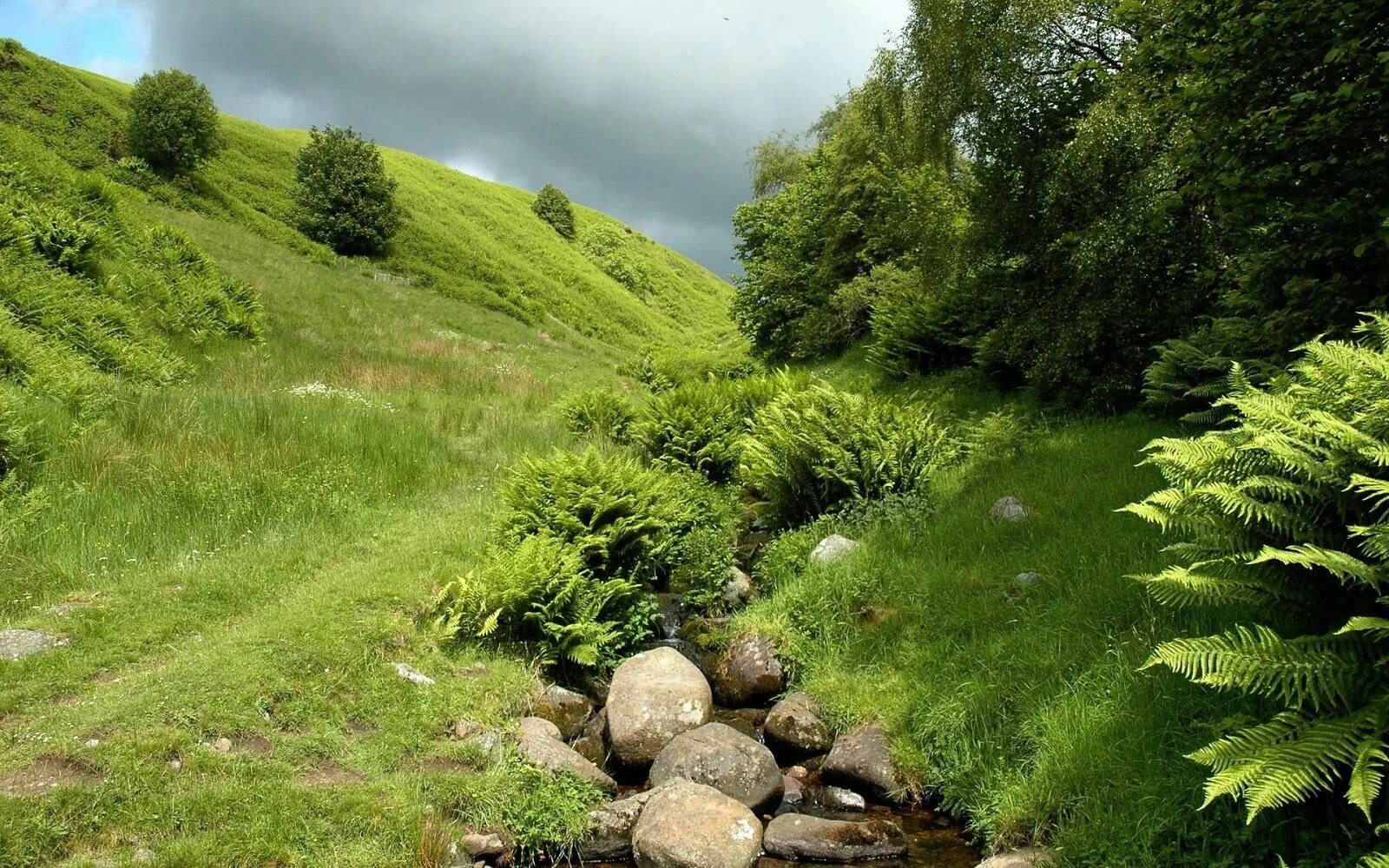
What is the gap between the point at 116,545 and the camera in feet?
26.9

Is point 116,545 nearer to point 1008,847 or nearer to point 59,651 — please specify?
point 59,651

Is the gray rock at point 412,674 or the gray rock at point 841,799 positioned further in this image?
the gray rock at point 412,674

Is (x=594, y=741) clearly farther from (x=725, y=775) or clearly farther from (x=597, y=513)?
(x=597, y=513)

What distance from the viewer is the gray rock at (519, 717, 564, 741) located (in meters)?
6.35

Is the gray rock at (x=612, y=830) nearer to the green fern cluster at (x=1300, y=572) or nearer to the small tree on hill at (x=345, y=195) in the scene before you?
the green fern cluster at (x=1300, y=572)

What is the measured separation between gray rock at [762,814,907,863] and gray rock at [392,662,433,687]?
304 centimetres

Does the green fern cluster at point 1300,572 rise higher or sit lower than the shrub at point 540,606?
higher

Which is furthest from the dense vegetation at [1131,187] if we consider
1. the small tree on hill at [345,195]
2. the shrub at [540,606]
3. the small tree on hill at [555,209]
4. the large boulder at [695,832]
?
the small tree on hill at [555,209]

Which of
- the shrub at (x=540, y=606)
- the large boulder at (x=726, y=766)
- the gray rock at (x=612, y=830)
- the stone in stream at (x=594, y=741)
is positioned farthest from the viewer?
the shrub at (x=540, y=606)

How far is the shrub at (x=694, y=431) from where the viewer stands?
13961 mm

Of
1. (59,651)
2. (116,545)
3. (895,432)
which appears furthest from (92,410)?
(895,432)

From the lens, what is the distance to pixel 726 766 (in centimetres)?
612

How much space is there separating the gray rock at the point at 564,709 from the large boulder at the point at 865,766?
213 cm

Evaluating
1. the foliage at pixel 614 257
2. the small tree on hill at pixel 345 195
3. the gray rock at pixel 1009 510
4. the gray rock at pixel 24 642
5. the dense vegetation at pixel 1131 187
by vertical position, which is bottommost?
the gray rock at pixel 24 642
